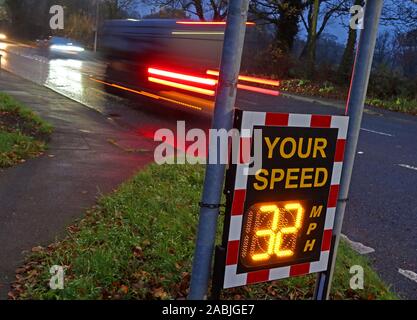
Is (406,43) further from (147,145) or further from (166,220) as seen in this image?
(166,220)

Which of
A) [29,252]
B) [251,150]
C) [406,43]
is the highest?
[406,43]

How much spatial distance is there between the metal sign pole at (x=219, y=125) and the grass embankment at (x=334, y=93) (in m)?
18.2

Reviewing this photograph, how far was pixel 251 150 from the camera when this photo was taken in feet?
8.50

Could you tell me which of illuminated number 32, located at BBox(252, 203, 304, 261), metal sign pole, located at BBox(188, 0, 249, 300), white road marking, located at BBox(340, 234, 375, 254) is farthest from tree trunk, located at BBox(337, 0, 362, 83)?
metal sign pole, located at BBox(188, 0, 249, 300)

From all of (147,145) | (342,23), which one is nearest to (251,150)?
(147,145)

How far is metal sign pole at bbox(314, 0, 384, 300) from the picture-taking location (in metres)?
2.85

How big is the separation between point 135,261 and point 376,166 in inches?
238

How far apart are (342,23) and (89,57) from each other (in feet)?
64.8

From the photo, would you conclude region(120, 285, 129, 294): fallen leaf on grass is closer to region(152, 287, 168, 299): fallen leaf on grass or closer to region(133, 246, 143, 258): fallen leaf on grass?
region(152, 287, 168, 299): fallen leaf on grass

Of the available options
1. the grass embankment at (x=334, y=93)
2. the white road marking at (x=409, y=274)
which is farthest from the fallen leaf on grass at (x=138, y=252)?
the grass embankment at (x=334, y=93)

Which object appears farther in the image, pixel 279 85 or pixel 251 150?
pixel 279 85

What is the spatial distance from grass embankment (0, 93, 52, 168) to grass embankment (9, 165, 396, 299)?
2.39m

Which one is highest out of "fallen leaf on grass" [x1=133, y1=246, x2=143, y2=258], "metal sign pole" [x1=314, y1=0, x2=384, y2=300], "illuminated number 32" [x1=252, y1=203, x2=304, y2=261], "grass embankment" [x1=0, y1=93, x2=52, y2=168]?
"metal sign pole" [x1=314, y1=0, x2=384, y2=300]

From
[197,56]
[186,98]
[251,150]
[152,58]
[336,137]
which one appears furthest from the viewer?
[152,58]
